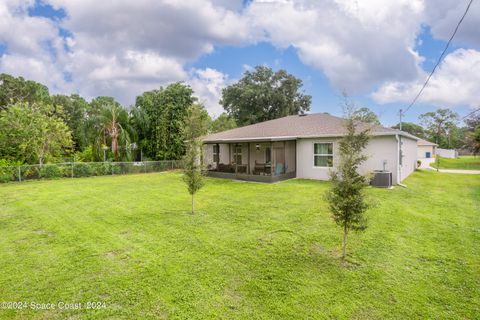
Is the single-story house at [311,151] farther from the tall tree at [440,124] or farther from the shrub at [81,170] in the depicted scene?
the tall tree at [440,124]

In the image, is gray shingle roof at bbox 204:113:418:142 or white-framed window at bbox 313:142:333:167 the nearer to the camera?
gray shingle roof at bbox 204:113:418:142

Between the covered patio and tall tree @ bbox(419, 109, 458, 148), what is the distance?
2084 inches

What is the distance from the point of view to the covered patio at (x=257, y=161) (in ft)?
43.4

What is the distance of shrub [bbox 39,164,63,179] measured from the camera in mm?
13898

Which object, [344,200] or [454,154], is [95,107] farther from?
[454,154]

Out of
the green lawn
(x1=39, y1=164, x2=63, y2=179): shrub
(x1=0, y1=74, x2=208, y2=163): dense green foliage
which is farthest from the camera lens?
the green lawn

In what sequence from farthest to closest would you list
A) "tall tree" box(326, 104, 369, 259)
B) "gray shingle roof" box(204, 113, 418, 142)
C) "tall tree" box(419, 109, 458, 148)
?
"tall tree" box(419, 109, 458, 148) < "gray shingle roof" box(204, 113, 418, 142) < "tall tree" box(326, 104, 369, 259)

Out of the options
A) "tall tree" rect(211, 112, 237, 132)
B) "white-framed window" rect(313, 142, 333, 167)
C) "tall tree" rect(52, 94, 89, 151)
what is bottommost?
"white-framed window" rect(313, 142, 333, 167)

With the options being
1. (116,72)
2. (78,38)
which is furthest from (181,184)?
(116,72)

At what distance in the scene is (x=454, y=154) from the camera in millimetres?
38969

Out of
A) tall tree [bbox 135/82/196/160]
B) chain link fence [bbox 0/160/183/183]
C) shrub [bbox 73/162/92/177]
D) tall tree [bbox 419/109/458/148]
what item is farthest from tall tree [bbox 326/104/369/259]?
tall tree [bbox 419/109/458/148]

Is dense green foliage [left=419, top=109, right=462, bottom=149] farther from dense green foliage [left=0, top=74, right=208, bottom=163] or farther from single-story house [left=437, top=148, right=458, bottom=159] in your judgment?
dense green foliage [left=0, top=74, right=208, bottom=163]

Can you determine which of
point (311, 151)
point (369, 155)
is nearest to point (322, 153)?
point (311, 151)

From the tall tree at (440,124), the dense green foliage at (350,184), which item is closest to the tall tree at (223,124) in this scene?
the dense green foliage at (350,184)
